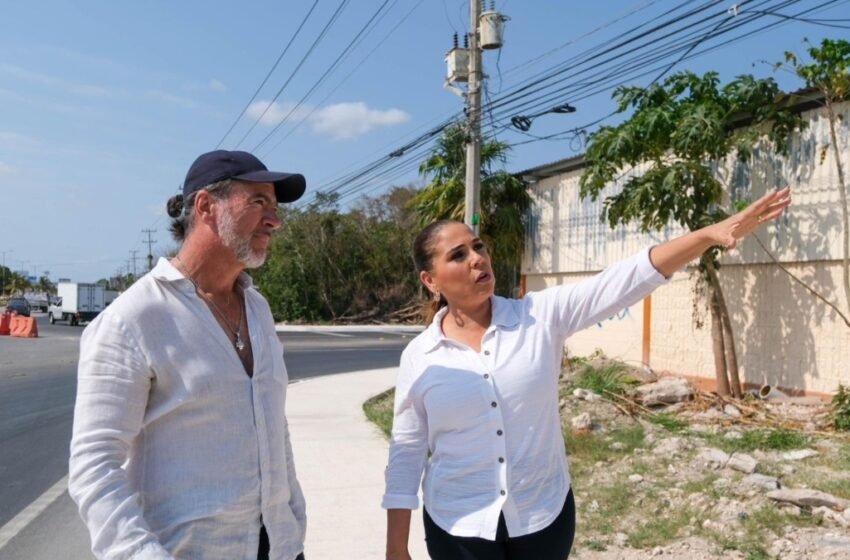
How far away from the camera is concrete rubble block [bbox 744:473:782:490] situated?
230 inches

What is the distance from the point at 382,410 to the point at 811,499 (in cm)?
691

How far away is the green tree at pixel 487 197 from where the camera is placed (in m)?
17.1

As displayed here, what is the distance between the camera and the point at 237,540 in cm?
219

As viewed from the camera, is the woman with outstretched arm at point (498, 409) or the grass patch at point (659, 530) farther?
the grass patch at point (659, 530)

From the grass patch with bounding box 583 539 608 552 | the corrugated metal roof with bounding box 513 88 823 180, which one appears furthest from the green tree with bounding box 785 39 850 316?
the grass patch with bounding box 583 539 608 552

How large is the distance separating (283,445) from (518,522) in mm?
818

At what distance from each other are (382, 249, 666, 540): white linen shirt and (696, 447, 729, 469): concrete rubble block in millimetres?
4215

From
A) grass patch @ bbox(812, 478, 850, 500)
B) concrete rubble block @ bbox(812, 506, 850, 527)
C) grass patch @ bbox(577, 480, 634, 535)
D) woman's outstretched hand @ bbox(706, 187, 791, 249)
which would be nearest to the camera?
woman's outstretched hand @ bbox(706, 187, 791, 249)

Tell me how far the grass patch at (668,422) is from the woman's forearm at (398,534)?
5.97m

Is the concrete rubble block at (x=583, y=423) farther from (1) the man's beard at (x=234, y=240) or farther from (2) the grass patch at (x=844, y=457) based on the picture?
(1) the man's beard at (x=234, y=240)

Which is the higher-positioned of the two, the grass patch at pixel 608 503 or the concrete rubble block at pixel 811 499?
the concrete rubble block at pixel 811 499

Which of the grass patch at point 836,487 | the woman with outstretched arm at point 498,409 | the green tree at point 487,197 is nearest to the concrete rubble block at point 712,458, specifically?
the grass patch at point 836,487

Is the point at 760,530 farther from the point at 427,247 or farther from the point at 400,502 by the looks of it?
the point at 427,247

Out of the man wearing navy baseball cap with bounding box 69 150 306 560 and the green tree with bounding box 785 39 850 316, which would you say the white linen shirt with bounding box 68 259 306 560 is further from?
the green tree with bounding box 785 39 850 316
